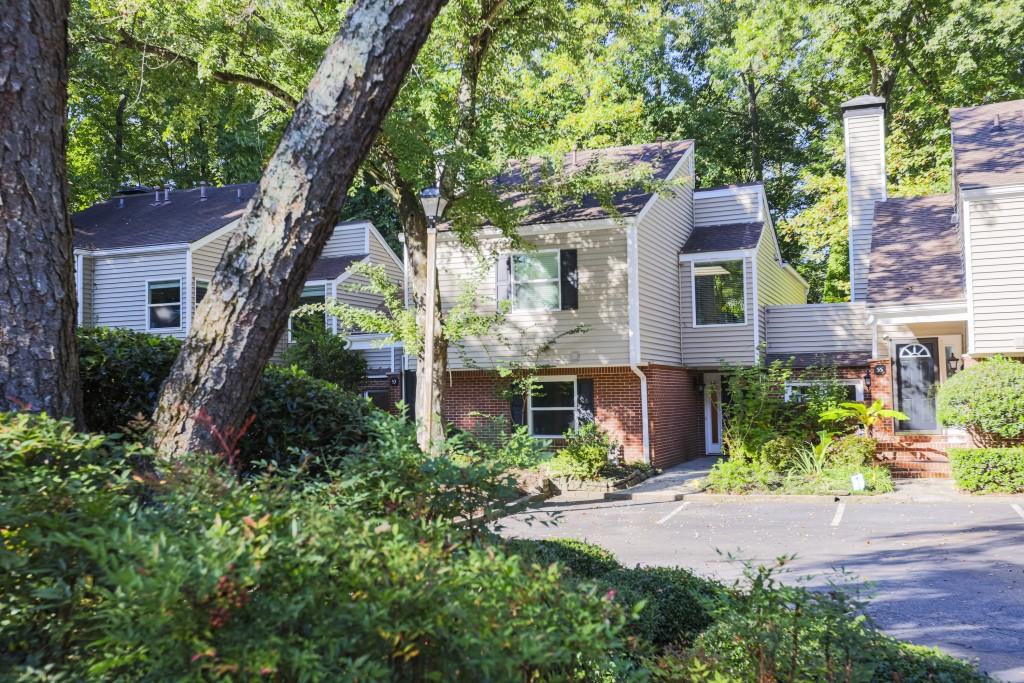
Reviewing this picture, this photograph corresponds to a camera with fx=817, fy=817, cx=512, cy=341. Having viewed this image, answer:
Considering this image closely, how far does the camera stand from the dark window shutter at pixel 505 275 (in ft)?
64.3

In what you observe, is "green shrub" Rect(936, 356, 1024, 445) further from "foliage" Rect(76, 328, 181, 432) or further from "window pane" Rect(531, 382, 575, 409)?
"foliage" Rect(76, 328, 181, 432)

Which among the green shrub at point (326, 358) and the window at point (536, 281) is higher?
the window at point (536, 281)

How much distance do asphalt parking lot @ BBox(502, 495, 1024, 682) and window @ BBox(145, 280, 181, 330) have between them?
13564 mm

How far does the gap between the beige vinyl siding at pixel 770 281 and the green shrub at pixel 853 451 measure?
4.23 meters

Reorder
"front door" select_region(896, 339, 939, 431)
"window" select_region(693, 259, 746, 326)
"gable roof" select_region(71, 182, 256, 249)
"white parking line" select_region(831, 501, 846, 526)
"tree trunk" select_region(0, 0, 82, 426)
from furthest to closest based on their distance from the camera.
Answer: "gable roof" select_region(71, 182, 256, 249), "window" select_region(693, 259, 746, 326), "front door" select_region(896, 339, 939, 431), "white parking line" select_region(831, 501, 846, 526), "tree trunk" select_region(0, 0, 82, 426)

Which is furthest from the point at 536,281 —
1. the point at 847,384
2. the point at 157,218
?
the point at 157,218

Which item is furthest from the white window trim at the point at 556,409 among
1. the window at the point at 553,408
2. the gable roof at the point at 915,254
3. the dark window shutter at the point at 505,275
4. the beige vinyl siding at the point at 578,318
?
the gable roof at the point at 915,254

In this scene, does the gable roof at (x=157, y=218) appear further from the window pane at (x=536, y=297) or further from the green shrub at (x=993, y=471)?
the green shrub at (x=993, y=471)

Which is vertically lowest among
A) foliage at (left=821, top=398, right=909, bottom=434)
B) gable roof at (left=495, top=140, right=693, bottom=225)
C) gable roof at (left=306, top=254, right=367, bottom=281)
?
foliage at (left=821, top=398, right=909, bottom=434)

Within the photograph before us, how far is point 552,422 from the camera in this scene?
19672 millimetres

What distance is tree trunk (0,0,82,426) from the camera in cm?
415

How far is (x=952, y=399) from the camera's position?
49.2 ft

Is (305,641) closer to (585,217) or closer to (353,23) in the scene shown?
(353,23)

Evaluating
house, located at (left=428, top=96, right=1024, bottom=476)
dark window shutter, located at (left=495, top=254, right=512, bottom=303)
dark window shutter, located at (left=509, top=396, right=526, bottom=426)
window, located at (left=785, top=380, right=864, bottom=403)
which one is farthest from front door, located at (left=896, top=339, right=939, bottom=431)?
dark window shutter, located at (left=495, top=254, right=512, bottom=303)
